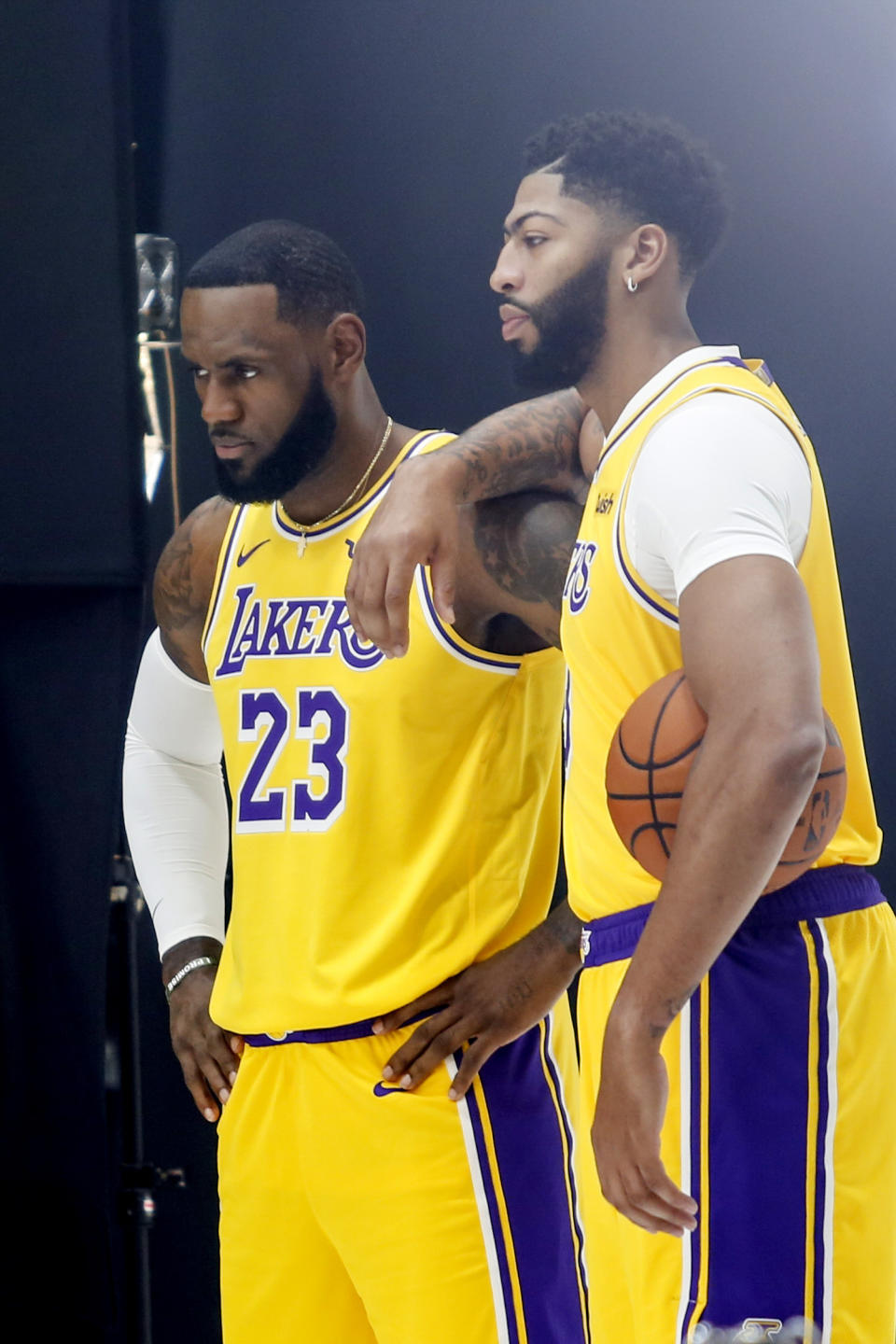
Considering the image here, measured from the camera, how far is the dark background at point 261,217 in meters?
2.15

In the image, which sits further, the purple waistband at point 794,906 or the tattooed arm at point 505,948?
the tattooed arm at point 505,948

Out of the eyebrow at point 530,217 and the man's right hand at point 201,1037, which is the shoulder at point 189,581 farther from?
the eyebrow at point 530,217

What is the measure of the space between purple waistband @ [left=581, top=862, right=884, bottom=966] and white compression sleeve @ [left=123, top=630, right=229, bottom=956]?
0.81 metres

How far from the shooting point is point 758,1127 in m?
1.16

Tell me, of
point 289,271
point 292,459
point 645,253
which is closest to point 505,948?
point 292,459

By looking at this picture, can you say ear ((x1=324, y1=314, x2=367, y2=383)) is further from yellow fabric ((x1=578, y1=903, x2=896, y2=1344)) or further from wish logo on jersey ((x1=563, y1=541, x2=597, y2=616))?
yellow fabric ((x1=578, y1=903, x2=896, y2=1344))

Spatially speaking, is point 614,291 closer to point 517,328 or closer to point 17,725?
point 517,328

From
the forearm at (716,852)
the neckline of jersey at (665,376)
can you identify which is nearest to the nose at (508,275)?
the neckline of jersey at (665,376)

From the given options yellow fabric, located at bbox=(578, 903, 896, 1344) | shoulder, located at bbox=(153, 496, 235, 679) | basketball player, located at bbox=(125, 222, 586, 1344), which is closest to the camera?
yellow fabric, located at bbox=(578, 903, 896, 1344)

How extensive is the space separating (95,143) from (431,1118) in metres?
1.52

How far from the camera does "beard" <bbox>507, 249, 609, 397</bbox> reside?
57.7 inches

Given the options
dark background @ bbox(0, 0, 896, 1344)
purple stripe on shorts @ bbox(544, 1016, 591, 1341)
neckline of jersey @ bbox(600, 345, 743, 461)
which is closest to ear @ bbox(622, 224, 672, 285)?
neckline of jersey @ bbox(600, 345, 743, 461)

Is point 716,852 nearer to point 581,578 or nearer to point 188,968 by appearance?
point 581,578

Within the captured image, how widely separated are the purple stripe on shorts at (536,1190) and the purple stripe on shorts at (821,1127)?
45 cm
